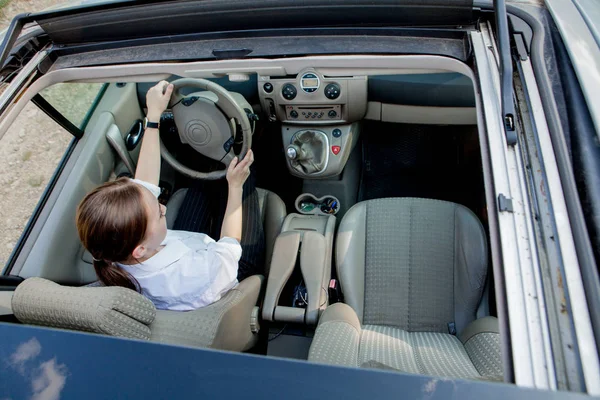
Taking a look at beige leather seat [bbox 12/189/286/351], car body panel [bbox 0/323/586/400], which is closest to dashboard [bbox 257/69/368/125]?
beige leather seat [bbox 12/189/286/351]

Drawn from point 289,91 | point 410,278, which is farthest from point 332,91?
point 410,278

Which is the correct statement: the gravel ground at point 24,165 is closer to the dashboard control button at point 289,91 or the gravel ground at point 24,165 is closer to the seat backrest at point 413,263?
the dashboard control button at point 289,91

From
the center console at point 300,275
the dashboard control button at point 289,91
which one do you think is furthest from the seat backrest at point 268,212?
the dashboard control button at point 289,91

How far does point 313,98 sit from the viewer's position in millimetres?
2365

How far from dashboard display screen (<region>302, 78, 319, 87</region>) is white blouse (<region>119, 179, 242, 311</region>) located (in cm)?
98

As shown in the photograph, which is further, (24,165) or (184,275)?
(24,165)

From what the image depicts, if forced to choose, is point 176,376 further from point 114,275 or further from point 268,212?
point 268,212

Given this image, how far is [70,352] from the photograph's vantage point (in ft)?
2.91

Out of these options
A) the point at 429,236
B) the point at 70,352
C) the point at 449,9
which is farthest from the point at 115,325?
the point at 429,236

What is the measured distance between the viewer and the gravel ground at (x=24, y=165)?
2.43m

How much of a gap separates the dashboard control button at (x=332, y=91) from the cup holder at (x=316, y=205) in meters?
0.57

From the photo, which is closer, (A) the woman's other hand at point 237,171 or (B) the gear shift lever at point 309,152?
(A) the woman's other hand at point 237,171

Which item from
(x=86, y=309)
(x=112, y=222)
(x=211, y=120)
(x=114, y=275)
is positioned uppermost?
(x=211, y=120)

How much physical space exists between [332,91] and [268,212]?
2.37 feet
